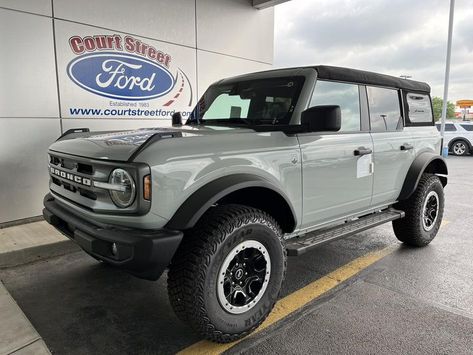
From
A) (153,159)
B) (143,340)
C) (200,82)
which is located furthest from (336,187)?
(200,82)

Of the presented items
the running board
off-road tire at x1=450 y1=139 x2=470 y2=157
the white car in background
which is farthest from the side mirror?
off-road tire at x1=450 y1=139 x2=470 y2=157

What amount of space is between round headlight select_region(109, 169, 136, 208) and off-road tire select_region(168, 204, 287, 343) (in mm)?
438

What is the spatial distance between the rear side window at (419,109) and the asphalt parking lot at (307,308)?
60.1 inches

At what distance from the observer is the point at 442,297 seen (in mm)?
3098

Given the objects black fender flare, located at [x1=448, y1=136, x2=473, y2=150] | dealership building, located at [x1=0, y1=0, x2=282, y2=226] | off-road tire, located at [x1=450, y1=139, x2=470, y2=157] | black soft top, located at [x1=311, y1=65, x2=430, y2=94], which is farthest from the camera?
off-road tire, located at [x1=450, y1=139, x2=470, y2=157]

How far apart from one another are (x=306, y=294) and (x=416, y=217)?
1.80 meters

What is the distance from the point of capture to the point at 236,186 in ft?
7.72

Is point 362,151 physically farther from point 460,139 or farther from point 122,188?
point 460,139

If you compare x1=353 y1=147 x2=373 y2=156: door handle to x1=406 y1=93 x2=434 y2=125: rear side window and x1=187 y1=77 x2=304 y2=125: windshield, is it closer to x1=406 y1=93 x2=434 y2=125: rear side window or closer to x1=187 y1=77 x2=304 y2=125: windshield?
x1=187 y1=77 x2=304 y2=125: windshield

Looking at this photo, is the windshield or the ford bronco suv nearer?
the ford bronco suv

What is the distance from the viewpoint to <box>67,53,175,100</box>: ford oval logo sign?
213 inches

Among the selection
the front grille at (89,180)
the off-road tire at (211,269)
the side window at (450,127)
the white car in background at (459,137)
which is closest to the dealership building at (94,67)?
the front grille at (89,180)

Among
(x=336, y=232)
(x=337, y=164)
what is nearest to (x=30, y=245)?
(x=336, y=232)

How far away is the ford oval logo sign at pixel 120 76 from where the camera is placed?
5.41m
